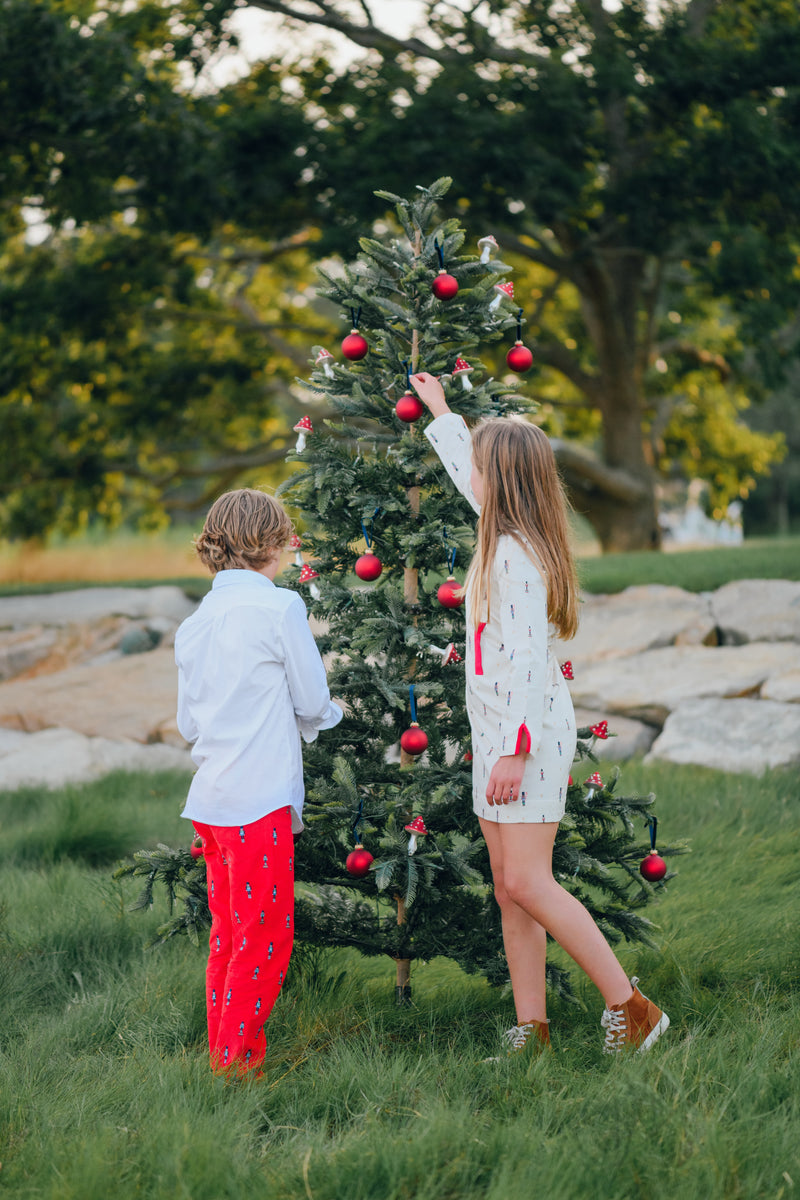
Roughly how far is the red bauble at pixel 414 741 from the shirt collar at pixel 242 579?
62 centimetres

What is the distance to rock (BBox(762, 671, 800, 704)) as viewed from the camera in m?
6.76

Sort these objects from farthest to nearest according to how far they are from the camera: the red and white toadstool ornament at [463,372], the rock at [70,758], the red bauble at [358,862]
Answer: the rock at [70,758], the red and white toadstool ornament at [463,372], the red bauble at [358,862]

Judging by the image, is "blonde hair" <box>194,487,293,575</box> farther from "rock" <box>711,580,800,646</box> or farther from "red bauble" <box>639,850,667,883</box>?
"rock" <box>711,580,800,646</box>

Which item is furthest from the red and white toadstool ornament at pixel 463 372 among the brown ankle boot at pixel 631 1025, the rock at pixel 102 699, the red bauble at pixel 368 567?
the rock at pixel 102 699

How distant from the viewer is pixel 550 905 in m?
2.88

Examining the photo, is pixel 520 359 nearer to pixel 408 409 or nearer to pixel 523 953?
pixel 408 409

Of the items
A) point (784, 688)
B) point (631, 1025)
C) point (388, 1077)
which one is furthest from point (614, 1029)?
point (784, 688)

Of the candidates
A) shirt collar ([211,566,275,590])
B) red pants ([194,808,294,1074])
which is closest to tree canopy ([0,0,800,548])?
shirt collar ([211,566,275,590])

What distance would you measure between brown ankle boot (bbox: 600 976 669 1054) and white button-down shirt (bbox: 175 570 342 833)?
3.61 ft

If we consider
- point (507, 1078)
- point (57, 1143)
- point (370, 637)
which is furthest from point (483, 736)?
point (57, 1143)

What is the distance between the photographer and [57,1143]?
7.70ft

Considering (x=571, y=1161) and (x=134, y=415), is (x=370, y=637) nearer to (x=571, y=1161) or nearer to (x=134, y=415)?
(x=571, y=1161)

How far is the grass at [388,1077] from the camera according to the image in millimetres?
2197

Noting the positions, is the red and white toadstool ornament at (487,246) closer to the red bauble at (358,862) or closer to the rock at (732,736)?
the red bauble at (358,862)
